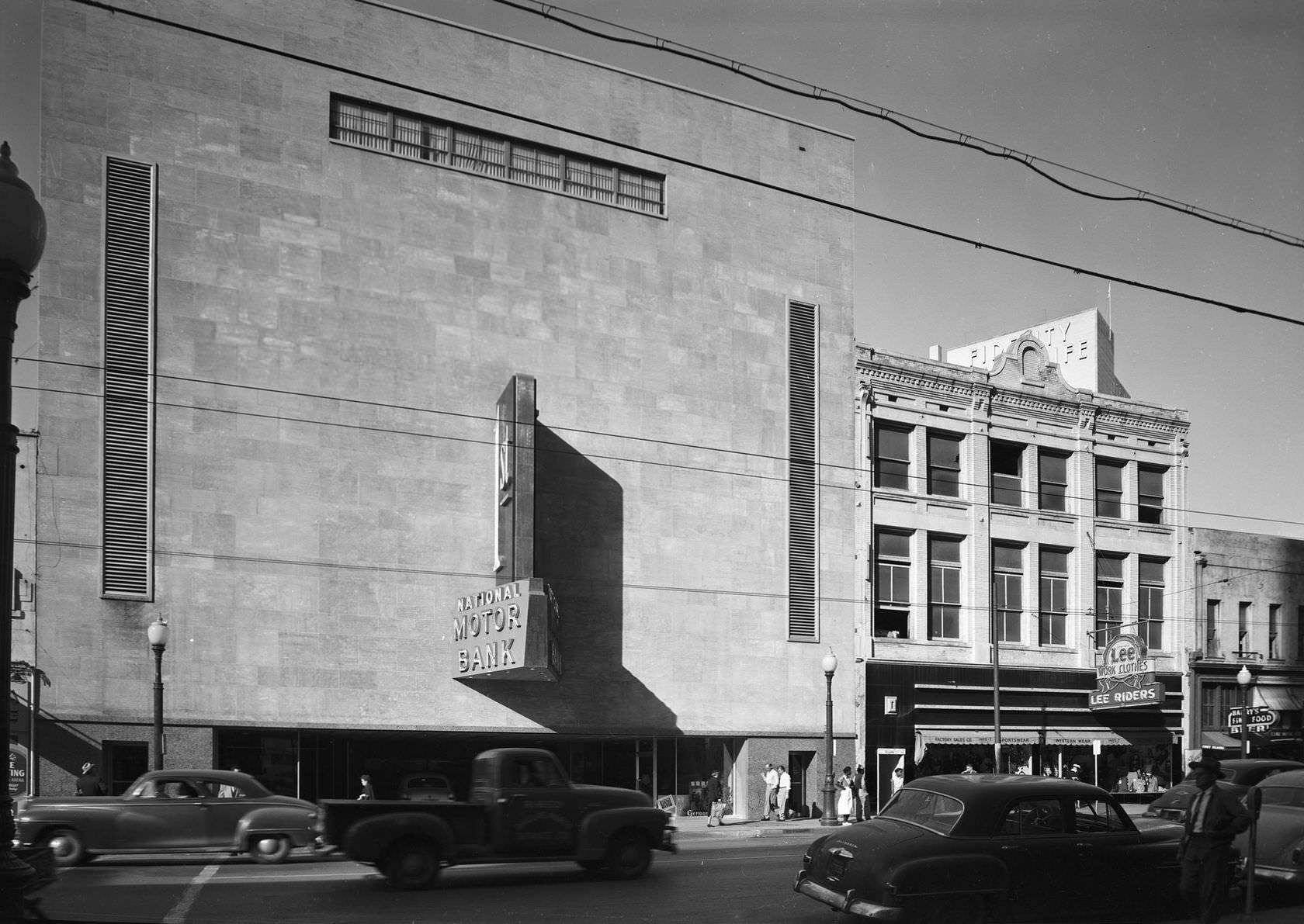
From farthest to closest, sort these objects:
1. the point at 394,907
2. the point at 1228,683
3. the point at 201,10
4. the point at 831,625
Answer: the point at 1228,683 → the point at 831,625 → the point at 201,10 → the point at 394,907

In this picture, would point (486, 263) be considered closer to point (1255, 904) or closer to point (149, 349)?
point (149, 349)

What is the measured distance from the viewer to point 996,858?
44.1 ft

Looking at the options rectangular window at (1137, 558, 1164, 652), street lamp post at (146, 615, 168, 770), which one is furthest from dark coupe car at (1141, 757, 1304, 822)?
rectangular window at (1137, 558, 1164, 652)

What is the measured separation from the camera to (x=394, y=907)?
15594 millimetres

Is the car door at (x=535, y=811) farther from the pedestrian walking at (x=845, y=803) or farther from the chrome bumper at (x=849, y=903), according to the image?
the pedestrian walking at (x=845, y=803)

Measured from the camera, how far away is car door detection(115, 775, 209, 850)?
20719 millimetres

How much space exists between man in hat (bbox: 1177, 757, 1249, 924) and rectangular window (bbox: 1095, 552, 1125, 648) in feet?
108

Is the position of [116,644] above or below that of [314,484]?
below

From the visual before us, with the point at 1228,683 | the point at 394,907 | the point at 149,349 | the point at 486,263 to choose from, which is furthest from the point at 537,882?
the point at 1228,683

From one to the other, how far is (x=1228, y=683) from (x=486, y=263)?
103 feet

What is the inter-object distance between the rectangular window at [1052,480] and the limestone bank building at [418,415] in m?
8.58

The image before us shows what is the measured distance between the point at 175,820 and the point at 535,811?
22.0 feet

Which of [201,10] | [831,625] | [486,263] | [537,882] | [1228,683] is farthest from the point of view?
[1228,683]

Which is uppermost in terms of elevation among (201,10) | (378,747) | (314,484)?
(201,10)
